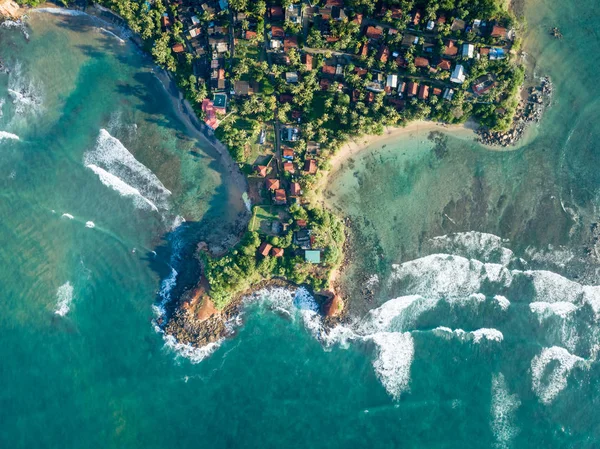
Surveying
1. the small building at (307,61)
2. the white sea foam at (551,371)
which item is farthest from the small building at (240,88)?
the white sea foam at (551,371)

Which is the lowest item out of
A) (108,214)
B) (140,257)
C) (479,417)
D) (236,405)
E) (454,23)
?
(236,405)

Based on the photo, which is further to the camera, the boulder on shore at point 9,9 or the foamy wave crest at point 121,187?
the foamy wave crest at point 121,187

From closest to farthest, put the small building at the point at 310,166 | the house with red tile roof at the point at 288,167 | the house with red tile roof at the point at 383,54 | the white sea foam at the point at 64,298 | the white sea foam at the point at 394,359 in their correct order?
the house with red tile roof at the point at 383,54
the small building at the point at 310,166
the house with red tile roof at the point at 288,167
the white sea foam at the point at 394,359
the white sea foam at the point at 64,298

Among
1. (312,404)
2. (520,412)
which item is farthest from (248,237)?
(520,412)

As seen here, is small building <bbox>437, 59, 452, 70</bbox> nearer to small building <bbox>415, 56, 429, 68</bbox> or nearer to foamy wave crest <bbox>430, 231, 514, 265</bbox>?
small building <bbox>415, 56, 429, 68</bbox>

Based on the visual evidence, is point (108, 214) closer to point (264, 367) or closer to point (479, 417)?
point (264, 367)

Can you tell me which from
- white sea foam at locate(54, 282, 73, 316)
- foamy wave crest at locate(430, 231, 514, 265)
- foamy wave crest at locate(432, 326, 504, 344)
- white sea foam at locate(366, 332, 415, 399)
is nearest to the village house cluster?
white sea foam at locate(366, 332, 415, 399)

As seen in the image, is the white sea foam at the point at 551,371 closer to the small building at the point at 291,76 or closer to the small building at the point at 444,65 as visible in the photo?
the small building at the point at 444,65
